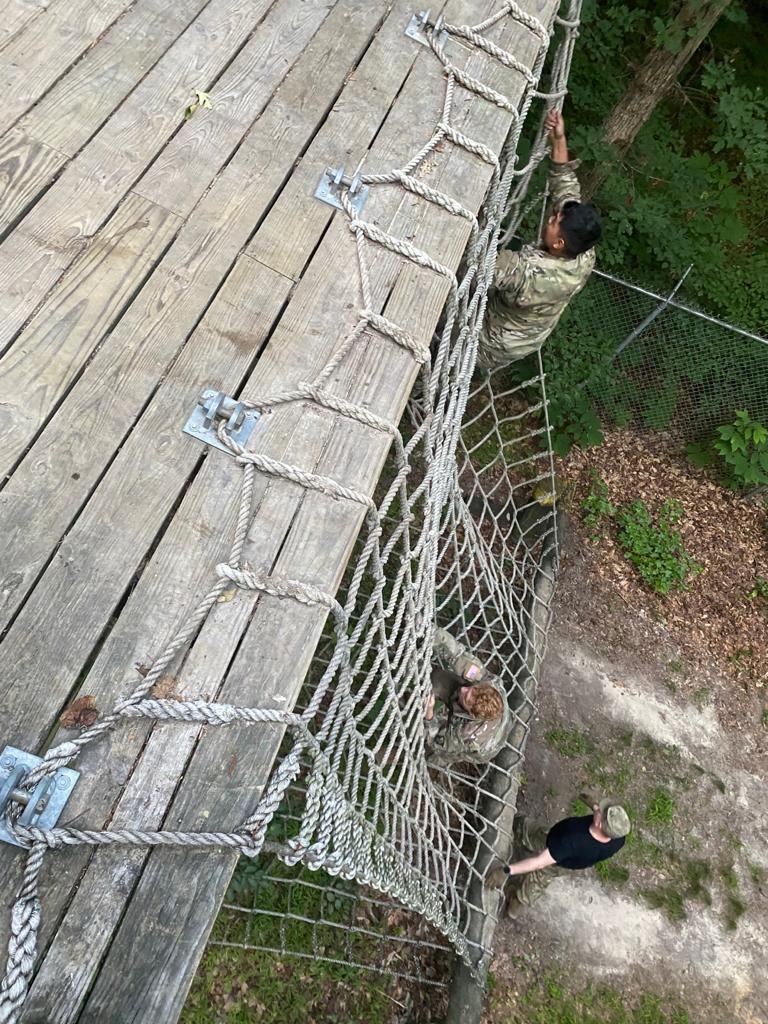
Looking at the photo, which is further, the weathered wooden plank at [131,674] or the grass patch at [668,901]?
the grass patch at [668,901]

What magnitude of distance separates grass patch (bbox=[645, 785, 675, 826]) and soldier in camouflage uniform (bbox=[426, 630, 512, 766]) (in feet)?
5.83

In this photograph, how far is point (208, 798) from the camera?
142cm

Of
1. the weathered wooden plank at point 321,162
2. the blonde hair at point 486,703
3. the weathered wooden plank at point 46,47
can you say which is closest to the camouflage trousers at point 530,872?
the blonde hair at point 486,703

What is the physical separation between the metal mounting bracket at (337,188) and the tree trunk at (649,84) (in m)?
2.75

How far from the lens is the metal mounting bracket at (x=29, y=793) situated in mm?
1277

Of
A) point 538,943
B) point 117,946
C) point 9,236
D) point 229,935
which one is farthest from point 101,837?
point 538,943

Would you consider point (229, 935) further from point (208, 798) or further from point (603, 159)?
point (603, 159)

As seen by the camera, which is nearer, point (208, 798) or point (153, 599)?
point (208, 798)

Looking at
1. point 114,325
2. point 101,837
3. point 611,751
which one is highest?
point 114,325

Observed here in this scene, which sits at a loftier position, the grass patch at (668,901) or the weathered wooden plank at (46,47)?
the weathered wooden plank at (46,47)

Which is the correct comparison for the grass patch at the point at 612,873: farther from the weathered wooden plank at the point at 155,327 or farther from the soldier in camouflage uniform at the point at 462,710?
the weathered wooden plank at the point at 155,327

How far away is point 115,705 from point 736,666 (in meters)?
5.28

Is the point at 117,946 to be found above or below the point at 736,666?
above

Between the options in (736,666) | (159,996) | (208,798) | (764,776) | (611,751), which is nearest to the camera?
(159,996)
